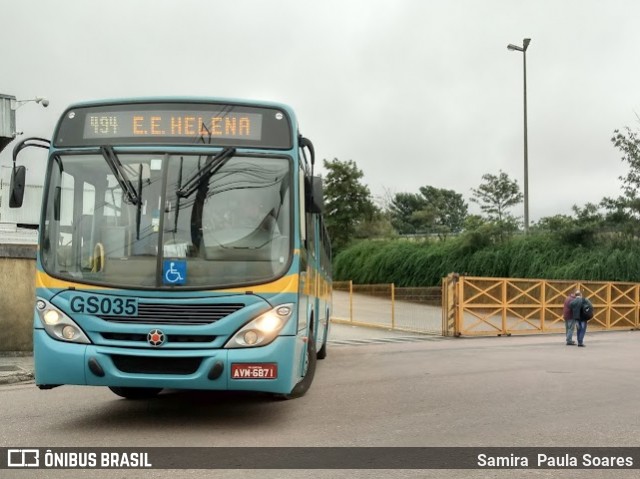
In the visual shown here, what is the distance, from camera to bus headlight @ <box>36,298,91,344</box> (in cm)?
692

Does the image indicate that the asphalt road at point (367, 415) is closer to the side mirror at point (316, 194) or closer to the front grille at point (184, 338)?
the front grille at point (184, 338)

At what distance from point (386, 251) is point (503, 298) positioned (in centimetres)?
1660

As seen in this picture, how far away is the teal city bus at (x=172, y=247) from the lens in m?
6.84

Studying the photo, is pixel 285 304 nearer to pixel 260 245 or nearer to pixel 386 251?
pixel 260 245

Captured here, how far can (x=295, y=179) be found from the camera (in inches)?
296

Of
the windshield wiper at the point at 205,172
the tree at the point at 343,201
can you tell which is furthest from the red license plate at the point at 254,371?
the tree at the point at 343,201

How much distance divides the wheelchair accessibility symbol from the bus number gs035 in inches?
14.6

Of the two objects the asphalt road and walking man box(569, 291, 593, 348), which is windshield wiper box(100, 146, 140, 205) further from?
walking man box(569, 291, 593, 348)

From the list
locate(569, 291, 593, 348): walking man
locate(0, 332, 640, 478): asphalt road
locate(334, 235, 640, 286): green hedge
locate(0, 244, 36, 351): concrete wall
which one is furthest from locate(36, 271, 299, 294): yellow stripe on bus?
locate(334, 235, 640, 286): green hedge

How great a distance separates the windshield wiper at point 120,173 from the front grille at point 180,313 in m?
1.10

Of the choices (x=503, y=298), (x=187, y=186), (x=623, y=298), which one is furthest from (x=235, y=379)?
(x=623, y=298)

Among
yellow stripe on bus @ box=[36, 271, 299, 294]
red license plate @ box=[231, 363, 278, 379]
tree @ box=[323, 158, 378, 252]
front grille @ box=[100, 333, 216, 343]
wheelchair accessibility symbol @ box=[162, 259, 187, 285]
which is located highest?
tree @ box=[323, 158, 378, 252]

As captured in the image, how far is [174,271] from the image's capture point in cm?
692

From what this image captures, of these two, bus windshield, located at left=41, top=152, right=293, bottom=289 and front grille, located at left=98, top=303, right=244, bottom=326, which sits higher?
bus windshield, located at left=41, top=152, right=293, bottom=289
